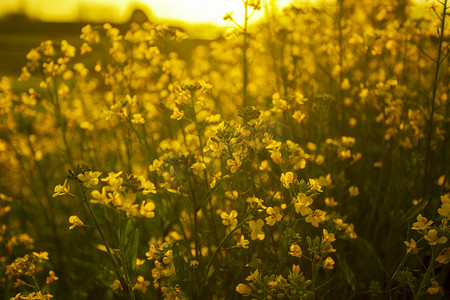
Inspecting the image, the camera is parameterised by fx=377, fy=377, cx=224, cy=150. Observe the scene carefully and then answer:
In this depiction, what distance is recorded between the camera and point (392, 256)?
205 centimetres

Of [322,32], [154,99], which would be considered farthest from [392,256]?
[322,32]

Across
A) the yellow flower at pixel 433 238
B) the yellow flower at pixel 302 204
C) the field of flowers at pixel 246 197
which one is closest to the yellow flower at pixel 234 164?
the field of flowers at pixel 246 197

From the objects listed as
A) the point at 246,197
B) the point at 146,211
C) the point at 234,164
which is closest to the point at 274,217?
the point at 234,164

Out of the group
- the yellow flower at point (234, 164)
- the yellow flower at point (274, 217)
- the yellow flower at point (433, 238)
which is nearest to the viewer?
the yellow flower at point (433, 238)

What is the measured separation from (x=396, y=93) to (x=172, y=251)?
171 cm

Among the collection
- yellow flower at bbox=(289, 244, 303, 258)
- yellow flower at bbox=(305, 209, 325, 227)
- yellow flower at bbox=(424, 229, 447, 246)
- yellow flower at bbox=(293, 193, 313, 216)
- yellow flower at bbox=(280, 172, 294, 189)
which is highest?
yellow flower at bbox=(280, 172, 294, 189)

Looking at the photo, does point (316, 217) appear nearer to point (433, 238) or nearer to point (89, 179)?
point (433, 238)

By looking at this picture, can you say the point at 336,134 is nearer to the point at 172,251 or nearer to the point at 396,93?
the point at 396,93

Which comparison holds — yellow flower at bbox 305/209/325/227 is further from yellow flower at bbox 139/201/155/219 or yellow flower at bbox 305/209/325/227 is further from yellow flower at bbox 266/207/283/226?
yellow flower at bbox 139/201/155/219

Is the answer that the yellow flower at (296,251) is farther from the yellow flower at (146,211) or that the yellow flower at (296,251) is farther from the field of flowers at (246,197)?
the yellow flower at (146,211)

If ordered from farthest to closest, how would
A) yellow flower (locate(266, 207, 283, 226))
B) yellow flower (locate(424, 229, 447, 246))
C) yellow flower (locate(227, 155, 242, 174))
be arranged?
yellow flower (locate(227, 155, 242, 174)) → yellow flower (locate(266, 207, 283, 226)) → yellow flower (locate(424, 229, 447, 246))

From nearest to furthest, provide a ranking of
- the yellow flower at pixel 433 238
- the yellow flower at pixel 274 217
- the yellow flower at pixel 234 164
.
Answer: the yellow flower at pixel 433 238, the yellow flower at pixel 274 217, the yellow flower at pixel 234 164

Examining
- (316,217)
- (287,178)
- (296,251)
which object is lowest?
(296,251)

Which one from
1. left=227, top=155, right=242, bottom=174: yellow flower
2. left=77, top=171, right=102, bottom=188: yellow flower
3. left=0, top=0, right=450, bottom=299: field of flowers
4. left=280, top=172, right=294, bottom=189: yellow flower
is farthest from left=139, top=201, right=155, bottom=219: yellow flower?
left=280, top=172, right=294, bottom=189: yellow flower
